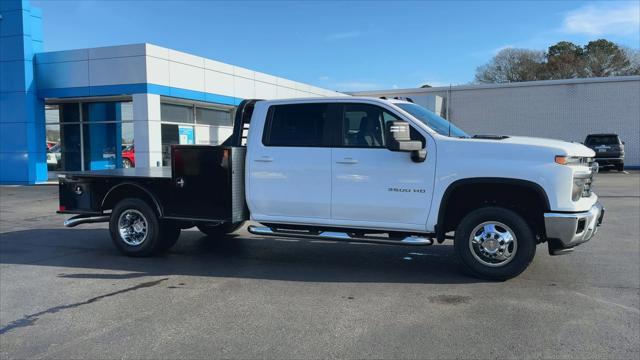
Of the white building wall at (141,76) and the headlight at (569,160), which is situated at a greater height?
the white building wall at (141,76)

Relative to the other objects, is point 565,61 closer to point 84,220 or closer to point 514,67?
point 514,67

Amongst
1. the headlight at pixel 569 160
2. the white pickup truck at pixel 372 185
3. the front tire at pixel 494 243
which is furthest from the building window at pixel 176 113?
the headlight at pixel 569 160

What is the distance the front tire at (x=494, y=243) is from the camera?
600cm

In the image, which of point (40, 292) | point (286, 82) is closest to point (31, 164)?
point (286, 82)

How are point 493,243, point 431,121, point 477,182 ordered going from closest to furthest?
point 477,182, point 493,243, point 431,121

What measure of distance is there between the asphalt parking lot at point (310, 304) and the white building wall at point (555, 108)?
27.4 metres

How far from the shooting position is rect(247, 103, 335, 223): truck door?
22.1 feet

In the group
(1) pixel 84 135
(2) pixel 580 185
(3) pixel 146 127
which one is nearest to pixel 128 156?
(1) pixel 84 135

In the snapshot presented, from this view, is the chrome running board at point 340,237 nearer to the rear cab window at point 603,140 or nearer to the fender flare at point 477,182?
the fender flare at point 477,182

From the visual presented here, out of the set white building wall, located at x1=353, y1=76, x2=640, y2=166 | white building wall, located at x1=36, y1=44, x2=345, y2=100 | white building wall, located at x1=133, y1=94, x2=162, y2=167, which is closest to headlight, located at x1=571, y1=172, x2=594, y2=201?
white building wall, located at x1=133, y1=94, x2=162, y2=167

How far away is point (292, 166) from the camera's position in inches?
269

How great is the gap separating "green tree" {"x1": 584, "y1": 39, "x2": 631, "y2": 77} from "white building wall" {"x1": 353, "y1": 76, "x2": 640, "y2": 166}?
530 inches

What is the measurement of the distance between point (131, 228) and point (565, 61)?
1906 inches

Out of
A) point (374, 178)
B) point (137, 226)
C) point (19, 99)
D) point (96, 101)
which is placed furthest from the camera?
point (96, 101)
